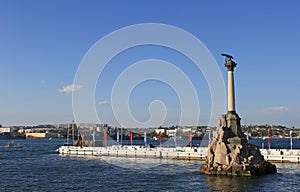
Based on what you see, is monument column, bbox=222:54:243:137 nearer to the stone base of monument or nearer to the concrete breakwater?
the stone base of monument

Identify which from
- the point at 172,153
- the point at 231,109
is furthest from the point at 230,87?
the point at 172,153

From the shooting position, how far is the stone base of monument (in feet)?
185

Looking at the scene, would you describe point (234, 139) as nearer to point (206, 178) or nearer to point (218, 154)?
point (218, 154)

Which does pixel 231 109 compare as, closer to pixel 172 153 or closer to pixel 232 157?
pixel 232 157

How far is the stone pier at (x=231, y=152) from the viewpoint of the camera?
56688 mm

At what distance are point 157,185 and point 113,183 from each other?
6.37 metres

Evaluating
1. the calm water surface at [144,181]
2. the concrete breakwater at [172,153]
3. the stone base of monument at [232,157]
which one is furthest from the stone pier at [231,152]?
the concrete breakwater at [172,153]

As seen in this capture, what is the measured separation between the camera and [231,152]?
57.9 meters

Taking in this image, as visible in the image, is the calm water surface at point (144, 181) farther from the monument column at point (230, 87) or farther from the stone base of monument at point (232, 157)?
the monument column at point (230, 87)

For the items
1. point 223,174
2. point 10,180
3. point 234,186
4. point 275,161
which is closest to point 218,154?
point 223,174

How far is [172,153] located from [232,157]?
35091 millimetres

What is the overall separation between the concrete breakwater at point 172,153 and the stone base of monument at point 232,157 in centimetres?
1507

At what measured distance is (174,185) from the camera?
4922 cm

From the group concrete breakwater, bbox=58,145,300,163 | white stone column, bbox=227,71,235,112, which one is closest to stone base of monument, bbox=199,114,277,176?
white stone column, bbox=227,71,235,112
